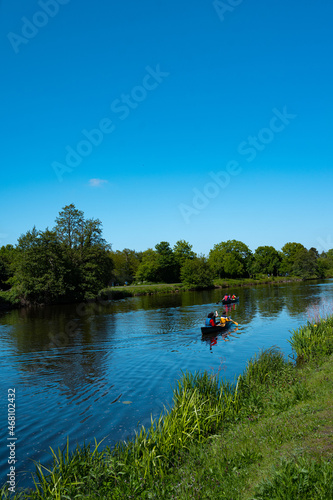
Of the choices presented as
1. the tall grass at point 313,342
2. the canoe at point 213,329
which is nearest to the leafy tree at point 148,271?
the canoe at point 213,329

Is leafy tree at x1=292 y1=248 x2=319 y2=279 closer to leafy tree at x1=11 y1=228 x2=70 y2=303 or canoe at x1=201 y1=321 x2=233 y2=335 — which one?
leafy tree at x1=11 y1=228 x2=70 y2=303

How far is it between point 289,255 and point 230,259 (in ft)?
122

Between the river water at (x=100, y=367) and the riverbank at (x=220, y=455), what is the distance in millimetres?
2462

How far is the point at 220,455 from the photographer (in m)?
6.25

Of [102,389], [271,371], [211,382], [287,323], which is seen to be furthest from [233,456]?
[287,323]

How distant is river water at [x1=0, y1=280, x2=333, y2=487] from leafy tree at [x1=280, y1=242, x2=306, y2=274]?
95.5m

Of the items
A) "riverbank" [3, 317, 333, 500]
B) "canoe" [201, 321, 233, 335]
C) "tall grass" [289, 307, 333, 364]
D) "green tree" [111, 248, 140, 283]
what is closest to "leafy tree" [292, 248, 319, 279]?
"green tree" [111, 248, 140, 283]

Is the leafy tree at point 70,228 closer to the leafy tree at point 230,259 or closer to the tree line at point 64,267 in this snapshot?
the tree line at point 64,267

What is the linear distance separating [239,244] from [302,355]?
347 ft

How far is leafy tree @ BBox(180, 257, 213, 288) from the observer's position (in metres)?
79.2

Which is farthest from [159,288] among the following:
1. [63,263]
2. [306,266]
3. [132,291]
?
[306,266]

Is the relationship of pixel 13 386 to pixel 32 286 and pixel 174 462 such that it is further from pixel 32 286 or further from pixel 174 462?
pixel 32 286

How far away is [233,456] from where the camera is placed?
6012 millimetres

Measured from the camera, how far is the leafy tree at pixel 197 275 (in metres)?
79.2
